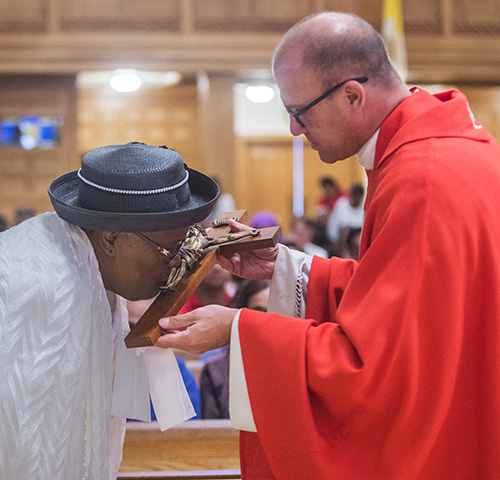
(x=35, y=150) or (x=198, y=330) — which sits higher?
(x=198, y=330)

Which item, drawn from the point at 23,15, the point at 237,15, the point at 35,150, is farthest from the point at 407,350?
the point at 23,15

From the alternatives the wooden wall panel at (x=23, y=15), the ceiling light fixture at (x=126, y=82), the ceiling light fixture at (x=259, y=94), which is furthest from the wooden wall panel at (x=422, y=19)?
the wooden wall panel at (x=23, y=15)

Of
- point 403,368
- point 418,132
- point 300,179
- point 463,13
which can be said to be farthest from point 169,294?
point 300,179

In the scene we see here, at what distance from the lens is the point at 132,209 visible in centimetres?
181

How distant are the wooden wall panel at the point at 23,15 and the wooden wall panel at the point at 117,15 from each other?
10.6 inches

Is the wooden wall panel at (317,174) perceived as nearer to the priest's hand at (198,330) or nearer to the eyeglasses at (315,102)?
the eyeglasses at (315,102)

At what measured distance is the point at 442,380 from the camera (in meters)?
1.68

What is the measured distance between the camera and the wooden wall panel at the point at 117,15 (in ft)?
28.5

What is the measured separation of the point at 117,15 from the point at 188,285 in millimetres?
7519

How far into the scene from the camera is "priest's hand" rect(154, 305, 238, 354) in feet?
5.91

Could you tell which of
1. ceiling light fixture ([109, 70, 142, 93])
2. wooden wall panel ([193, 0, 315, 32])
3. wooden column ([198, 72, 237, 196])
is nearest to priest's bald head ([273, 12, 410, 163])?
wooden column ([198, 72, 237, 196])

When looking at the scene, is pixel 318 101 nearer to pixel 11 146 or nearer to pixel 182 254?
pixel 182 254

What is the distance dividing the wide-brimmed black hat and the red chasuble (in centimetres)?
34

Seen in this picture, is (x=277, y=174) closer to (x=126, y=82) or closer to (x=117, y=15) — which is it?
(x=126, y=82)
